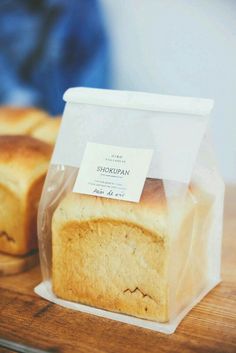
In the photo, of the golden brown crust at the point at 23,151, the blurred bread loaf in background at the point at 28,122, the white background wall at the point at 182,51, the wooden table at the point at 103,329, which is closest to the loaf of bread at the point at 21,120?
the blurred bread loaf in background at the point at 28,122

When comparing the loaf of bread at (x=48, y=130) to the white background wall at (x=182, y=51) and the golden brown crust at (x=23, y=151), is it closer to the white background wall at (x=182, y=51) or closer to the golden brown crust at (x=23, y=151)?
the golden brown crust at (x=23, y=151)

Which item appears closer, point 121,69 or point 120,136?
point 120,136

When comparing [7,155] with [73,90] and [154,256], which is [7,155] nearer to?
[73,90]

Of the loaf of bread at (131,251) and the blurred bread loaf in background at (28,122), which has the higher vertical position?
the blurred bread loaf in background at (28,122)

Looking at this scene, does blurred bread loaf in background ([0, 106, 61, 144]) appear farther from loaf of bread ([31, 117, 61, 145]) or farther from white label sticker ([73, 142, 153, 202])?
white label sticker ([73, 142, 153, 202])

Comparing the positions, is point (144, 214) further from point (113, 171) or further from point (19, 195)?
point (19, 195)

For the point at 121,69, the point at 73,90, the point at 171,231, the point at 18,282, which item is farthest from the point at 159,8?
the point at 18,282
